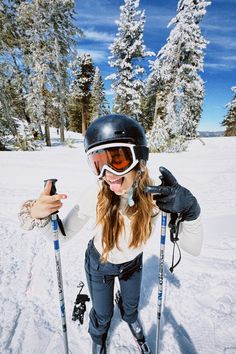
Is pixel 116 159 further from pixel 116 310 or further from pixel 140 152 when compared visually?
pixel 116 310

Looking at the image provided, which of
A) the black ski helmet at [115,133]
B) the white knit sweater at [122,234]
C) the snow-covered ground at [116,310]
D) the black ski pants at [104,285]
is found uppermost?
the black ski helmet at [115,133]

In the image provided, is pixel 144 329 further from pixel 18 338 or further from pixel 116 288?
pixel 18 338

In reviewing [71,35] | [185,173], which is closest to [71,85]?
[71,35]

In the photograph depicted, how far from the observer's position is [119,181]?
1.67 metres

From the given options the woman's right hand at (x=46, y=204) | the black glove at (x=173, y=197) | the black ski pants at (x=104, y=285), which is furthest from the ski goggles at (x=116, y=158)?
the black ski pants at (x=104, y=285)

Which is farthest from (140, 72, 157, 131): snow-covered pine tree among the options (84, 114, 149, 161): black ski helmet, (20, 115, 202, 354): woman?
(20, 115, 202, 354): woman

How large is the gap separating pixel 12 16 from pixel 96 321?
20.6 meters

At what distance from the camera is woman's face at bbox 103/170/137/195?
5.44ft

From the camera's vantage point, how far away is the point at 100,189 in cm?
182

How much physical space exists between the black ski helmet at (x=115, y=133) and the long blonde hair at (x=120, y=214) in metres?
0.19

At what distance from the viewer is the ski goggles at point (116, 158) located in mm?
1619

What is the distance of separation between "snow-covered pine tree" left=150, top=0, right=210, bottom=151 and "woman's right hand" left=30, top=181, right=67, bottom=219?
13646 millimetres

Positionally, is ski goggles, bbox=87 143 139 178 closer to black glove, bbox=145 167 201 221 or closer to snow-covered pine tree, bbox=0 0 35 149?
black glove, bbox=145 167 201 221

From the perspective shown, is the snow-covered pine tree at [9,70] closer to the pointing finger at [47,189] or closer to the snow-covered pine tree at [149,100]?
the snow-covered pine tree at [149,100]
